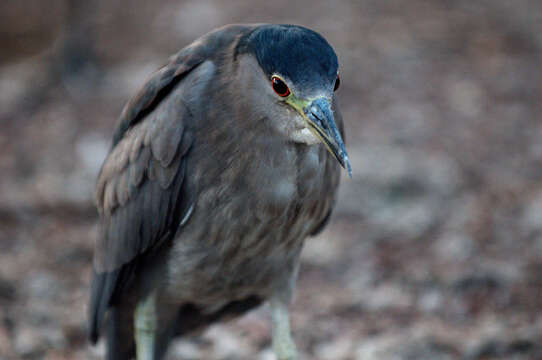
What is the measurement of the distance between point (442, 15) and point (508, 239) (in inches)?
164

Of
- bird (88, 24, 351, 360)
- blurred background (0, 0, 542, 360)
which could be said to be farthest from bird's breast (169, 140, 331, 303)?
blurred background (0, 0, 542, 360)

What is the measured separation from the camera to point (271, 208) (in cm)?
318

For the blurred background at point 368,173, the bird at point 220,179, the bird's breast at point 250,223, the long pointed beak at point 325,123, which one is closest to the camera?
the long pointed beak at point 325,123

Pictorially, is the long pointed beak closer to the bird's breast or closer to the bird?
the bird

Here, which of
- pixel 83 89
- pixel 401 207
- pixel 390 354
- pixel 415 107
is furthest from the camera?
pixel 83 89

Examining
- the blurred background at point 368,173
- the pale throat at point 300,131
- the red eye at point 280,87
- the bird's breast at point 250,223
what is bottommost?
the blurred background at point 368,173

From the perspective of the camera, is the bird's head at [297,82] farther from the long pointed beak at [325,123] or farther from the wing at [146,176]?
the wing at [146,176]

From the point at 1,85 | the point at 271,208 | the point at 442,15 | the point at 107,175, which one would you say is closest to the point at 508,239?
the point at 271,208

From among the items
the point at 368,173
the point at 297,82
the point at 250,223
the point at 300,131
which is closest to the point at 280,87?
the point at 297,82

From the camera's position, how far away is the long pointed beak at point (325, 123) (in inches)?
106

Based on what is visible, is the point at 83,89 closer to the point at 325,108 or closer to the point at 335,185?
the point at 335,185

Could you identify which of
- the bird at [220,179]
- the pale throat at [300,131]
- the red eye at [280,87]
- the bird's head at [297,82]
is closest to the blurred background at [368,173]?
the bird at [220,179]

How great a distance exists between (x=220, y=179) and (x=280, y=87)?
0.57 meters

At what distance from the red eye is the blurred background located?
2.07m
